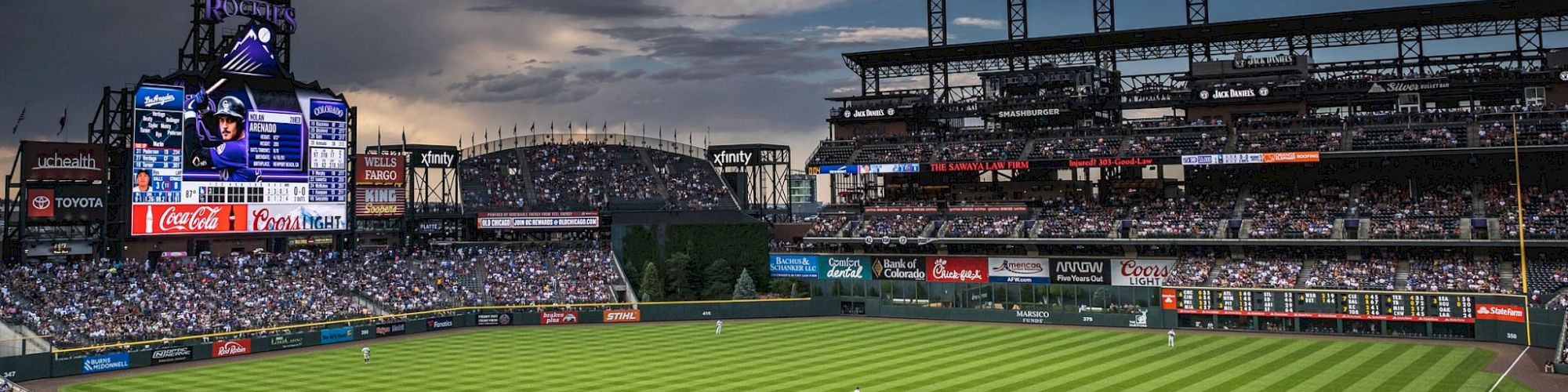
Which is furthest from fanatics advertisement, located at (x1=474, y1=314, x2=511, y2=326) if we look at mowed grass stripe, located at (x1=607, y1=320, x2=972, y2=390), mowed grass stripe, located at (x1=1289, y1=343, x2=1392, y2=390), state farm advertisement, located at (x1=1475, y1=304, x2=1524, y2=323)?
state farm advertisement, located at (x1=1475, y1=304, x2=1524, y2=323)

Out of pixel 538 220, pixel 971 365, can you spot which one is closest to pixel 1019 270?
pixel 971 365

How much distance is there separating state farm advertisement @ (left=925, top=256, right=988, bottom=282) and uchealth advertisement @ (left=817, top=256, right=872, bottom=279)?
3723 millimetres

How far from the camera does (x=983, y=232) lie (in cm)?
6581

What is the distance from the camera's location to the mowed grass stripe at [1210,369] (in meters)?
36.9

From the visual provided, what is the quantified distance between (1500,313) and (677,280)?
42569 millimetres

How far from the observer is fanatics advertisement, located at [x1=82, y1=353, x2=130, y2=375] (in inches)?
1697

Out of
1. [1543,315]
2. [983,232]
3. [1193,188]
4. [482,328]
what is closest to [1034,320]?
[983,232]

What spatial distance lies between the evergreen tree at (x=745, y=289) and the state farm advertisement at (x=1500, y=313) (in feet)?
121

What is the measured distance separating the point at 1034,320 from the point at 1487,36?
101 feet

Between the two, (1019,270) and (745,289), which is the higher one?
(1019,270)

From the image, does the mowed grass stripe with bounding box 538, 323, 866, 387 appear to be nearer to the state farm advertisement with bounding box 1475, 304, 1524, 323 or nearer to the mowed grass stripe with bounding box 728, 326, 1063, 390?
the mowed grass stripe with bounding box 728, 326, 1063, 390

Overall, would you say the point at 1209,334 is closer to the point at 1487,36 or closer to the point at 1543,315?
the point at 1543,315

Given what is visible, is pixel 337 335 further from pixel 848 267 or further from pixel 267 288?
pixel 848 267

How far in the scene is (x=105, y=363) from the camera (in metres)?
43.8
